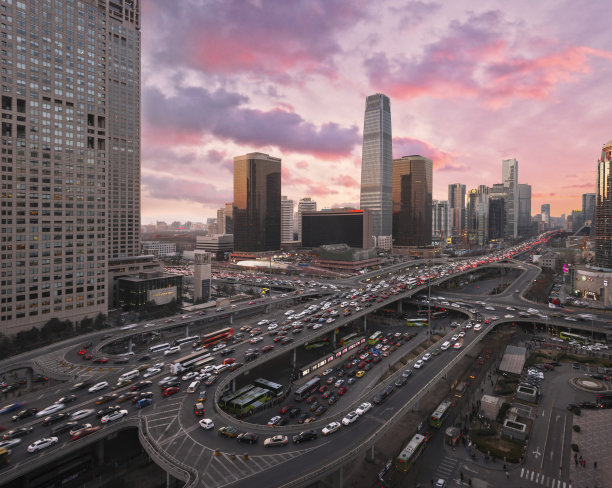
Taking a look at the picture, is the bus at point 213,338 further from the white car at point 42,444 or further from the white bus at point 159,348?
the white car at point 42,444

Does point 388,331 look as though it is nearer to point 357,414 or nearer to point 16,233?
point 357,414

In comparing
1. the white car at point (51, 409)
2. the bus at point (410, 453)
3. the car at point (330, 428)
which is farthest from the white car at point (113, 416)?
the bus at point (410, 453)

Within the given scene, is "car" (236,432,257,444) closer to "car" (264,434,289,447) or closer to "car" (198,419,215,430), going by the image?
"car" (264,434,289,447)

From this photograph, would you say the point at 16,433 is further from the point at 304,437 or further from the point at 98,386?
the point at 304,437

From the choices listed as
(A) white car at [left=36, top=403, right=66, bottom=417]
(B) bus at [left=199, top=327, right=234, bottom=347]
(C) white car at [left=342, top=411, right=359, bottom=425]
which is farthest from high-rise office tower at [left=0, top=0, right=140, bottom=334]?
(C) white car at [left=342, top=411, right=359, bottom=425]

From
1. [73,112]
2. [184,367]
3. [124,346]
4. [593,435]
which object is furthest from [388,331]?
[73,112]

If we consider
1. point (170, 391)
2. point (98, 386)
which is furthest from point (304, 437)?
point (98, 386)

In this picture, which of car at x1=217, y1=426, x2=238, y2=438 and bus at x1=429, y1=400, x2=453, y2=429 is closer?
car at x1=217, y1=426, x2=238, y2=438
